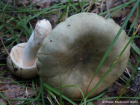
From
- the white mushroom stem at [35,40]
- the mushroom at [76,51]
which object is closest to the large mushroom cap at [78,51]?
the mushroom at [76,51]

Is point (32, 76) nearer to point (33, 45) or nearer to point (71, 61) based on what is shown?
point (33, 45)

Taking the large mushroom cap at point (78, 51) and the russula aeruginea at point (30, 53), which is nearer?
the large mushroom cap at point (78, 51)

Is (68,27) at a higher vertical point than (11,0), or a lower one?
lower

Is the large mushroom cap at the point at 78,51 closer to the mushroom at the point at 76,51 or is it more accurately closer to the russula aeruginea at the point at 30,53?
the mushroom at the point at 76,51

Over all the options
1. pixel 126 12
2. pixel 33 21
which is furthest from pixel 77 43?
pixel 126 12

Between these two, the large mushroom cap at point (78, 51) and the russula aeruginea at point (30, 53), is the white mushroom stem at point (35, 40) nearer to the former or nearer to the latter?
the russula aeruginea at point (30, 53)

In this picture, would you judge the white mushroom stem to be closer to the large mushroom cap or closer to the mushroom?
the mushroom

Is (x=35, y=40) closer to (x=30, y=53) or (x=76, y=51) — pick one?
(x=30, y=53)
